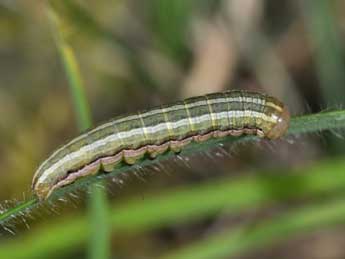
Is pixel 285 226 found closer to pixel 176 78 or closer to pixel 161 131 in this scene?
pixel 161 131

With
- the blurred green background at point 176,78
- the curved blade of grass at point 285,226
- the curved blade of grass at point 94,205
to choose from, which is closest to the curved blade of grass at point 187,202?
the curved blade of grass at point 285,226

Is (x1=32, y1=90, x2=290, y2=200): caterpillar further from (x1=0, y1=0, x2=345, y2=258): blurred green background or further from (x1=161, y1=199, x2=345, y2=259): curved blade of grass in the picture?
(x1=0, y1=0, x2=345, y2=258): blurred green background

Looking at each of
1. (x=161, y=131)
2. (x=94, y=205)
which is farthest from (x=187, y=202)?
(x=161, y=131)

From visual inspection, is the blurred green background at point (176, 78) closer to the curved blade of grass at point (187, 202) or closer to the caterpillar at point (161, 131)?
the curved blade of grass at point (187, 202)

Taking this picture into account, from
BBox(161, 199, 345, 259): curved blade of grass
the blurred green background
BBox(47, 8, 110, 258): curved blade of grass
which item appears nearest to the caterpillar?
BBox(47, 8, 110, 258): curved blade of grass

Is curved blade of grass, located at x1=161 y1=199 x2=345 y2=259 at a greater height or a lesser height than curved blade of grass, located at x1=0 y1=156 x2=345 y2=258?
lesser

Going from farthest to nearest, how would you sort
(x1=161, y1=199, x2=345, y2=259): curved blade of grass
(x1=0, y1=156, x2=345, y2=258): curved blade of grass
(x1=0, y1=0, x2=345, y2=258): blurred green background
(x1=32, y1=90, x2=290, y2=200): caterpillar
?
1. (x1=0, y1=0, x2=345, y2=258): blurred green background
2. (x1=0, y1=156, x2=345, y2=258): curved blade of grass
3. (x1=161, y1=199, x2=345, y2=259): curved blade of grass
4. (x1=32, y1=90, x2=290, y2=200): caterpillar
